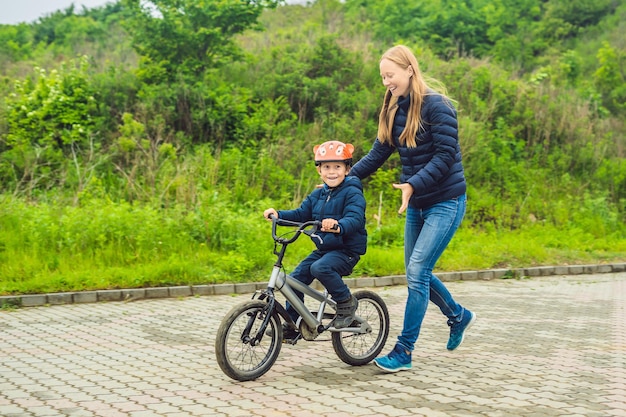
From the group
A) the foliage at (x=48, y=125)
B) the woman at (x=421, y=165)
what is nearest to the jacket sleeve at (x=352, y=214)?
the woman at (x=421, y=165)

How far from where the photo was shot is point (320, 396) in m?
5.59

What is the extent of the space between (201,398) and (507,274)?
32.6 feet

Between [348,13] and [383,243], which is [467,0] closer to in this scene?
[348,13]

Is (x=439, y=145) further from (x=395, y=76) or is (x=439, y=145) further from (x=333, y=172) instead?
(x=333, y=172)

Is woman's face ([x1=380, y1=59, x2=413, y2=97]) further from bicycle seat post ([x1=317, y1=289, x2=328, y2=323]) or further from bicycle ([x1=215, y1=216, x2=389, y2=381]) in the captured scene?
bicycle seat post ([x1=317, y1=289, x2=328, y2=323])

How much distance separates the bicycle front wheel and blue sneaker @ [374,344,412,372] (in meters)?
0.82

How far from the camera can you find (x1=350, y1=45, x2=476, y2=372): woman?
20.5 ft

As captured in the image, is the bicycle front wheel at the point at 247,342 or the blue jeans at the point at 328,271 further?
the blue jeans at the point at 328,271

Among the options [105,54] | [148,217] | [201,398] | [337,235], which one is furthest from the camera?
[105,54]

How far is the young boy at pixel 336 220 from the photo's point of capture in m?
6.25

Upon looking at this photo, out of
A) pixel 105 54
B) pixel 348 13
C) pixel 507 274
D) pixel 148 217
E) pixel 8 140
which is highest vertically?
pixel 348 13

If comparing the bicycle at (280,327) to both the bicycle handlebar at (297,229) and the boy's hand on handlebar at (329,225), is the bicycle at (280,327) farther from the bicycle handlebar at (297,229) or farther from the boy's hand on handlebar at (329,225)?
the boy's hand on handlebar at (329,225)

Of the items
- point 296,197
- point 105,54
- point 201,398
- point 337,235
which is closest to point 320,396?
point 201,398

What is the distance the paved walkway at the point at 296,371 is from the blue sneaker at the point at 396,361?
0.07 meters
